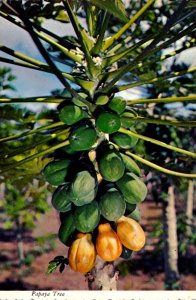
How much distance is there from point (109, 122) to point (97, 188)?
240 mm

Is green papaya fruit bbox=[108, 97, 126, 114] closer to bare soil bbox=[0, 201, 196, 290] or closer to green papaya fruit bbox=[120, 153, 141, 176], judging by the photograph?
green papaya fruit bbox=[120, 153, 141, 176]

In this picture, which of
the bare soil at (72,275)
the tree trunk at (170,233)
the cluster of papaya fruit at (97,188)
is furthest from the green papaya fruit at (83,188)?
the bare soil at (72,275)

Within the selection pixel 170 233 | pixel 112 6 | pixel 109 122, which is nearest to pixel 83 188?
pixel 109 122

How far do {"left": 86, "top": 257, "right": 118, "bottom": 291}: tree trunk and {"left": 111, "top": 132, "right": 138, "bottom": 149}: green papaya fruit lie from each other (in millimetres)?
404

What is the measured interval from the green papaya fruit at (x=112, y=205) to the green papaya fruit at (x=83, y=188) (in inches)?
1.9

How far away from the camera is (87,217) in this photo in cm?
134

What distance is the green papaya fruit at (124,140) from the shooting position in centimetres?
146

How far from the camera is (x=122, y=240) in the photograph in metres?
1.36

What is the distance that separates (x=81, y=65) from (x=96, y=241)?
654 mm

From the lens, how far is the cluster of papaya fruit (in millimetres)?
1328

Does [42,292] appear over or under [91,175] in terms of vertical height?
under

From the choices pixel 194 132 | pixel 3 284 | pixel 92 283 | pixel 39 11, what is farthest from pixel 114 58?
pixel 3 284

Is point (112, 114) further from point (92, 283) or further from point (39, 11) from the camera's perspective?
point (39, 11)

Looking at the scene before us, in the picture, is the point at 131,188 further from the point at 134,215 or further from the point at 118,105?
the point at 118,105
